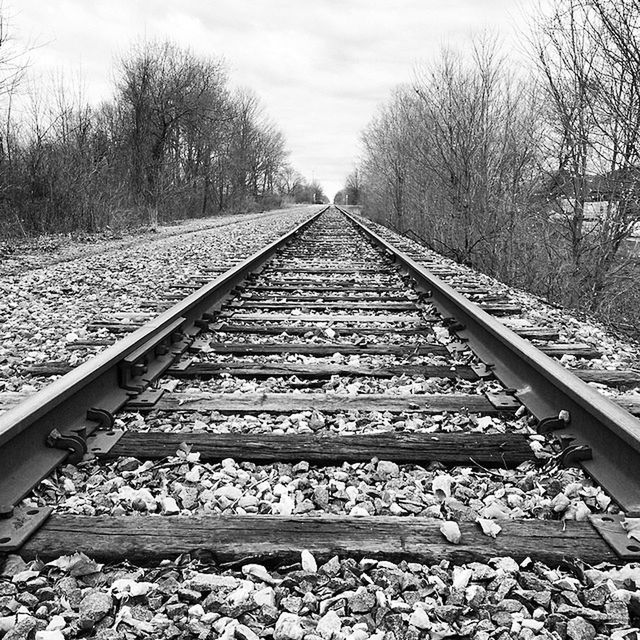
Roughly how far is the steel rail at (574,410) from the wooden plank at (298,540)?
→ 1.07 feet

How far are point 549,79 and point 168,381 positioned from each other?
6660 millimetres

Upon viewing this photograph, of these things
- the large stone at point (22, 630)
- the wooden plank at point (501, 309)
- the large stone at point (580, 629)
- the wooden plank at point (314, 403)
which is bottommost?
the large stone at point (22, 630)

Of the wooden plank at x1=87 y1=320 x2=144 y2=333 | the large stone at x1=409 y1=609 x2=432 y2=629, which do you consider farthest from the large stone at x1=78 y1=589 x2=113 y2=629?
the wooden plank at x1=87 y1=320 x2=144 y2=333

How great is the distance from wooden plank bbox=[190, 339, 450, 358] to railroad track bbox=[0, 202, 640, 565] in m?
0.01

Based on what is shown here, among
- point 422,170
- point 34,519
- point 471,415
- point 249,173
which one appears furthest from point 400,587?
point 249,173

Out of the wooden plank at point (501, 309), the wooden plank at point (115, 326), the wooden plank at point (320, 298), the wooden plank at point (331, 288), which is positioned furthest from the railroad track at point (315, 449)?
the wooden plank at point (331, 288)

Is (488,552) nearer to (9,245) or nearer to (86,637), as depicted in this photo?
(86,637)

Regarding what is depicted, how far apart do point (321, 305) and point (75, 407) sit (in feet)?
9.69

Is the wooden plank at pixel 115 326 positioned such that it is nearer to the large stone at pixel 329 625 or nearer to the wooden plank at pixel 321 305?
the wooden plank at pixel 321 305

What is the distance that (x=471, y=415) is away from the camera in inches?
103

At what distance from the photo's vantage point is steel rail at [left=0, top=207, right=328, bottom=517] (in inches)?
75.0

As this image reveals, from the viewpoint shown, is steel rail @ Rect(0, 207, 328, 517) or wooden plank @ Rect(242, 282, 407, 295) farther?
wooden plank @ Rect(242, 282, 407, 295)

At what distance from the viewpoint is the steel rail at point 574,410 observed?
193cm

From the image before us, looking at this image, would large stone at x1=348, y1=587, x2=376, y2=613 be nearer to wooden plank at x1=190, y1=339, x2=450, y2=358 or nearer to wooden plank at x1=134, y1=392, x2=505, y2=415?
wooden plank at x1=134, y1=392, x2=505, y2=415
